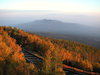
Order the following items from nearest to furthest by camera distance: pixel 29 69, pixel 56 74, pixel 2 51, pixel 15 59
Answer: pixel 56 74 < pixel 29 69 < pixel 15 59 < pixel 2 51

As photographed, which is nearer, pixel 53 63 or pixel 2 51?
pixel 53 63

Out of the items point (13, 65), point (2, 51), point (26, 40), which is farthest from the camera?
point (26, 40)

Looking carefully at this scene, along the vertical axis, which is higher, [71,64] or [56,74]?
[56,74]

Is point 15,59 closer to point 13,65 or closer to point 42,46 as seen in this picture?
point 13,65

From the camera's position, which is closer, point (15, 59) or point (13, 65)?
point (13, 65)

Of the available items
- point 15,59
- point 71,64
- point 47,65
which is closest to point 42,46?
point 71,64

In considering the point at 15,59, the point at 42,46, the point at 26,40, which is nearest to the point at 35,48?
the point at 42,46

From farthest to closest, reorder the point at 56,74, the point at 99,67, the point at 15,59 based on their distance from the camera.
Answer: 1. the point at 99,67
2. the point at 15,59
3. the point at 56,74

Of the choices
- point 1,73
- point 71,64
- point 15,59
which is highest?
point 15,59

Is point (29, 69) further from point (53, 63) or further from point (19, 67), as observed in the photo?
point (53, 63)
